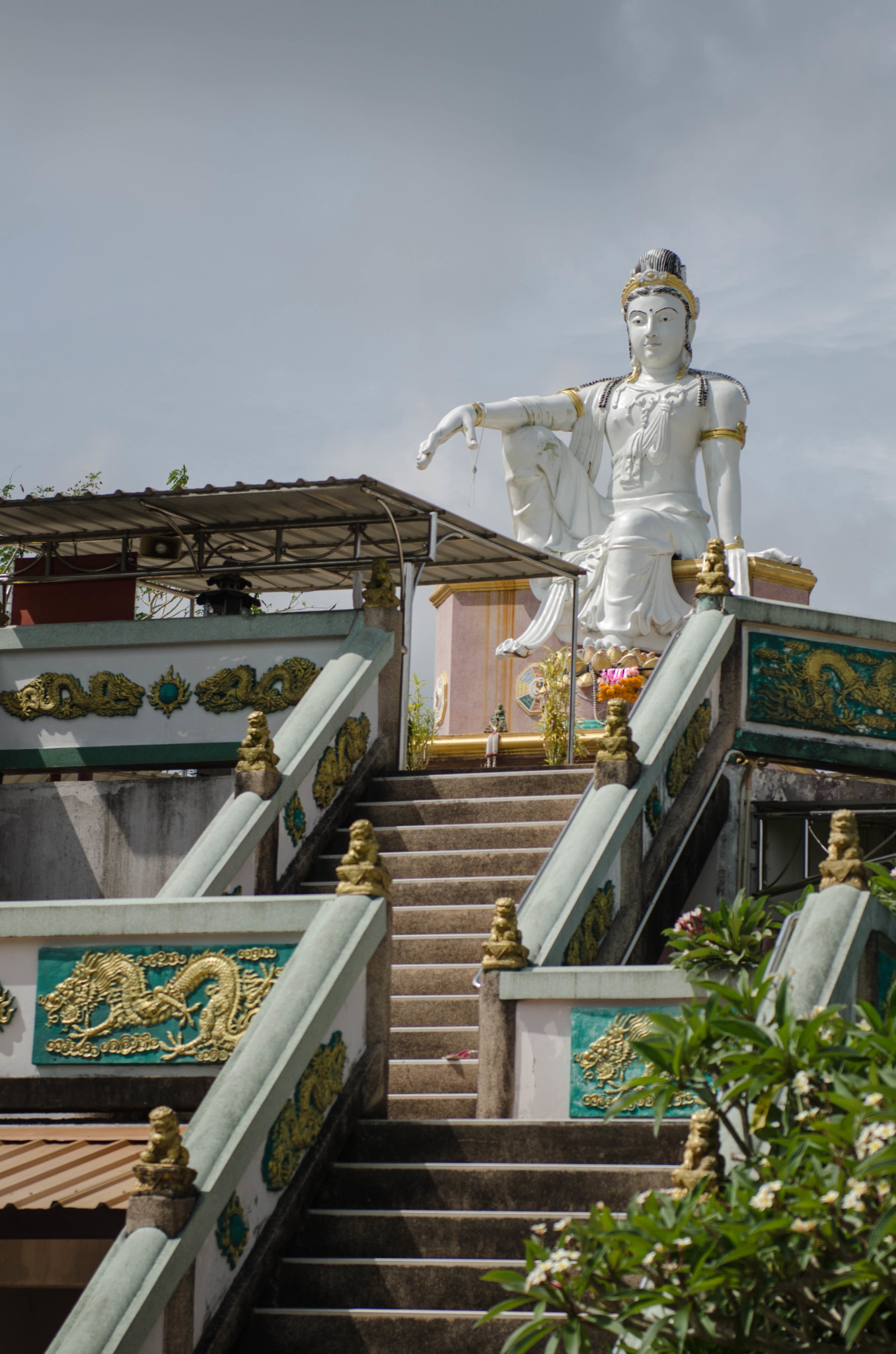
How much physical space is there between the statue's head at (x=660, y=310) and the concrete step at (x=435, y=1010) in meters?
12.1

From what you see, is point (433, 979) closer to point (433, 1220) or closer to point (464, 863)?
point (464, 863)

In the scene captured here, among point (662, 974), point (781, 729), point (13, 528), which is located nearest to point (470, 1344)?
point (662, 974)

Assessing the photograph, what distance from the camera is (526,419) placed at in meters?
20.1

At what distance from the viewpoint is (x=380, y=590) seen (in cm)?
1209

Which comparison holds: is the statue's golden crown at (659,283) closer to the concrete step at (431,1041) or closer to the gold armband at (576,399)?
the gold armband at (576,399)

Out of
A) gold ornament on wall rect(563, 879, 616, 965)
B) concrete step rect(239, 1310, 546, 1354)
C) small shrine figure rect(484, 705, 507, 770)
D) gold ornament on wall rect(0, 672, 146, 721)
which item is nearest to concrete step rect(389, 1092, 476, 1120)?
gold ornament on wall rect(563, 879, 616, 965)

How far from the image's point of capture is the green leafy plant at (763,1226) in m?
4.75

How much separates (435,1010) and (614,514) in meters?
11.5

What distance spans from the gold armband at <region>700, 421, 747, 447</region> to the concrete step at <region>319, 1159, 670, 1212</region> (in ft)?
43.8

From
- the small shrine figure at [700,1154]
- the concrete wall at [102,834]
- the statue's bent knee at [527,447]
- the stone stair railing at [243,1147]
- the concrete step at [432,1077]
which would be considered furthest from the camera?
the statue's bent knee at [527,447]

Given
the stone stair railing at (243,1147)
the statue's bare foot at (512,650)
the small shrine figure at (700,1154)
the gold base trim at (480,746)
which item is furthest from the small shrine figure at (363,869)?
the statue's bare foot at (512,650)

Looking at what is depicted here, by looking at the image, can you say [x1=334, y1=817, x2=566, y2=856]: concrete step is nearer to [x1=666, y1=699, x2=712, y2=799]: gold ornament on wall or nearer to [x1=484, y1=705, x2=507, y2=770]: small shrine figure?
[x1=666, y1=699, x2=712, y2=799]: gold ornament on wall

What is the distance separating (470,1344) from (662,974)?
1835 millimetres

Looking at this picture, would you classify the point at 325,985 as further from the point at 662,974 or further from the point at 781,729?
the point at 781,729
